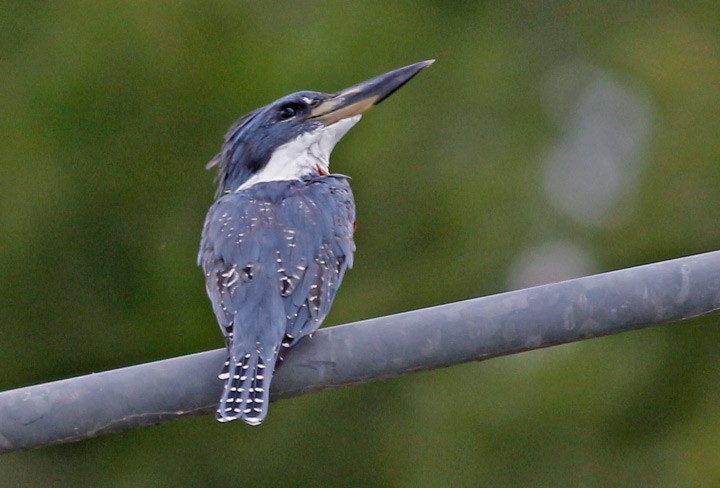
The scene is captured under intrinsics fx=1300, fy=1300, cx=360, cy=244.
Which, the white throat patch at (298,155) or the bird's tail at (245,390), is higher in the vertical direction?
the bird's tail at (245,390)

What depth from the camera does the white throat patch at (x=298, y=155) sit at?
5043 mm

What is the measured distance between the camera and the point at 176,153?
730 centimetres

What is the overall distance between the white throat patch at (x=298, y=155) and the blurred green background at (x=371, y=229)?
1991 millimetres

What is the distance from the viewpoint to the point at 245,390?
3262mm

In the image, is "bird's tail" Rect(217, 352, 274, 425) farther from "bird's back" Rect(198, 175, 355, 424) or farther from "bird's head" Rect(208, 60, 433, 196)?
"bird's head" Rect(208, 60, 433, 196)

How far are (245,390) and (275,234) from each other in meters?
0.98

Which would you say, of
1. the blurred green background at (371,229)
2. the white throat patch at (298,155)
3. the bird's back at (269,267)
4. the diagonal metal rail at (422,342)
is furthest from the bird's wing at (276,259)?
the blurred green background at (371,229)

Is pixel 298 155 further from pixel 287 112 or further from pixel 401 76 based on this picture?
pixel 401 76

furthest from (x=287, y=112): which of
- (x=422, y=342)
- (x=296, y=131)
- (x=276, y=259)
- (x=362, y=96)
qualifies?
(x=422, y=342)

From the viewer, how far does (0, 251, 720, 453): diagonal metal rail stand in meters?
2.78

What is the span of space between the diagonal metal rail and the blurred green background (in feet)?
13.3

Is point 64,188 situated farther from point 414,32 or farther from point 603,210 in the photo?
point 603,210

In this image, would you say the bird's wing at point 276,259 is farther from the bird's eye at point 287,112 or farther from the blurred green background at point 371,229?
the blurred green background at point 371,229

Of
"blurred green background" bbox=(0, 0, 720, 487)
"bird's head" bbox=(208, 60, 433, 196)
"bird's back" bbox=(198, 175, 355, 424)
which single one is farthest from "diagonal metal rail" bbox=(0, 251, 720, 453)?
"blurred green background" bbox=(0, 0, 720, 487)
